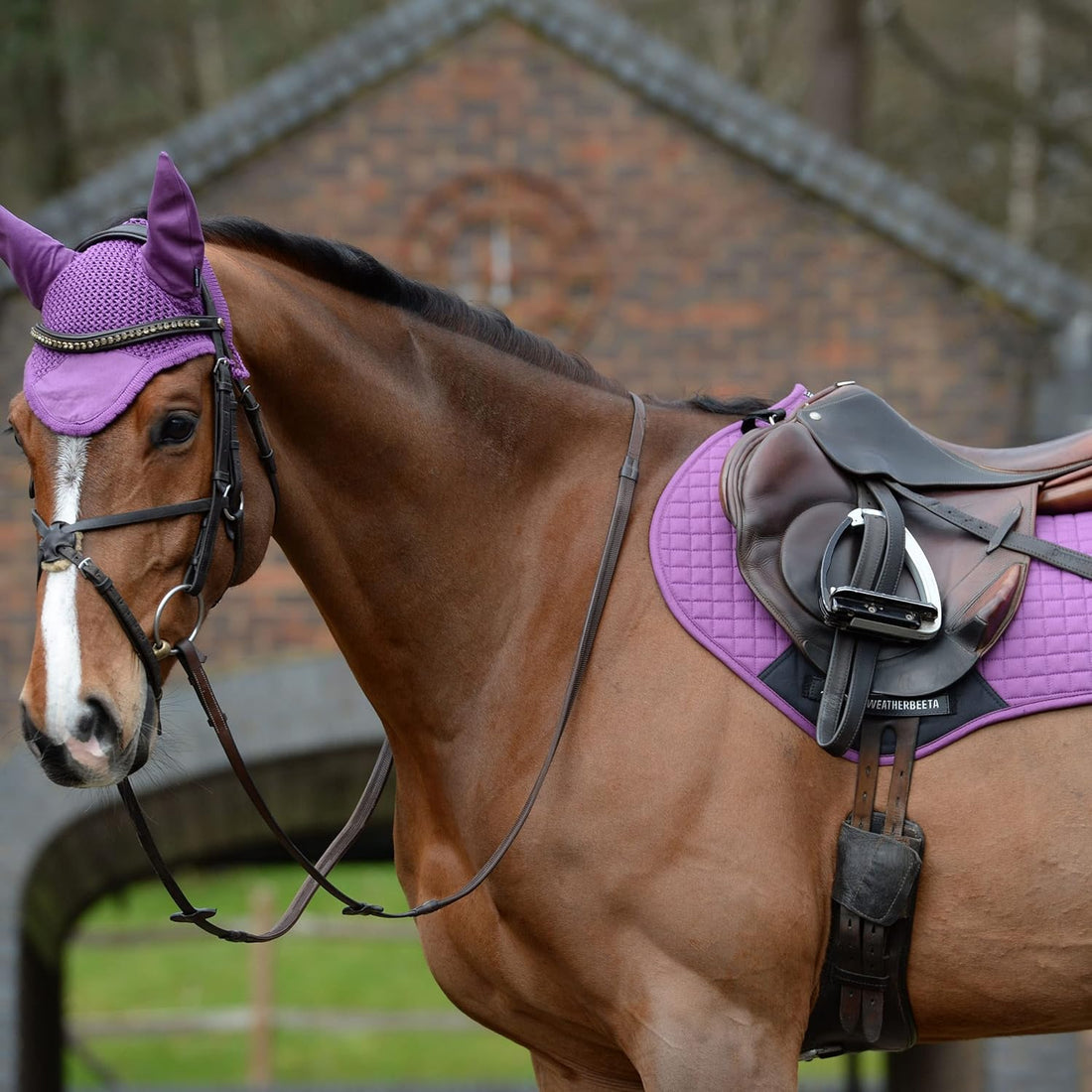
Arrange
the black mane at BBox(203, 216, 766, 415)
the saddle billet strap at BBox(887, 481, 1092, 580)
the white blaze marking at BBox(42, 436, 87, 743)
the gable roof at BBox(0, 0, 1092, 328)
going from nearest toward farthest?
the white blaze marking at BBox(42, 436, 87, 743) < the saddle billet strap at BBox(887, 481, 1092, 580) < the black mane at BBox(203, 216, 766, 415) < the gable roof at BBox(0, 0, 1092, 328)

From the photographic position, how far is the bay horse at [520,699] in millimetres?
2271

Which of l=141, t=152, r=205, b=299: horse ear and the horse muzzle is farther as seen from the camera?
l=141, t=152, r=205, b=299: horse ear

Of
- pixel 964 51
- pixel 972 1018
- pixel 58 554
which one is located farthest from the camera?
pixel 964 51

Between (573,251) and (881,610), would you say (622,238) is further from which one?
(881,610)

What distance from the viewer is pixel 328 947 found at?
1630cm

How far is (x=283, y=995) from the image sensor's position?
14883 millimetres

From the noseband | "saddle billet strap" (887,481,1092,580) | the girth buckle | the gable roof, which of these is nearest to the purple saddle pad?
"saddle billet strap" (887,481,1092,580)

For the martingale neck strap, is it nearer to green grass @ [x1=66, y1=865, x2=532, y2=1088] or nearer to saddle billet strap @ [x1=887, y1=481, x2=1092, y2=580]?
saddle billet strap @ [x1=887, y1=481, x2=1092, y2=580]

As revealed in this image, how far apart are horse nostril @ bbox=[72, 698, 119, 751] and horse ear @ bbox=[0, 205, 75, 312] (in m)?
0.78

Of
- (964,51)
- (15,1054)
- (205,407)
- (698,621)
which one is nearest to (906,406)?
(698,621)

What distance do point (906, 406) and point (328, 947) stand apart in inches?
482

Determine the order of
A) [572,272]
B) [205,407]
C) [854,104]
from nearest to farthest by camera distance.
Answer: [205,407], [572,272], [854,104]

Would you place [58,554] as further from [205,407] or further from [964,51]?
[964,51]

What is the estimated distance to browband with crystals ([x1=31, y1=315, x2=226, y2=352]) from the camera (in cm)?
228
